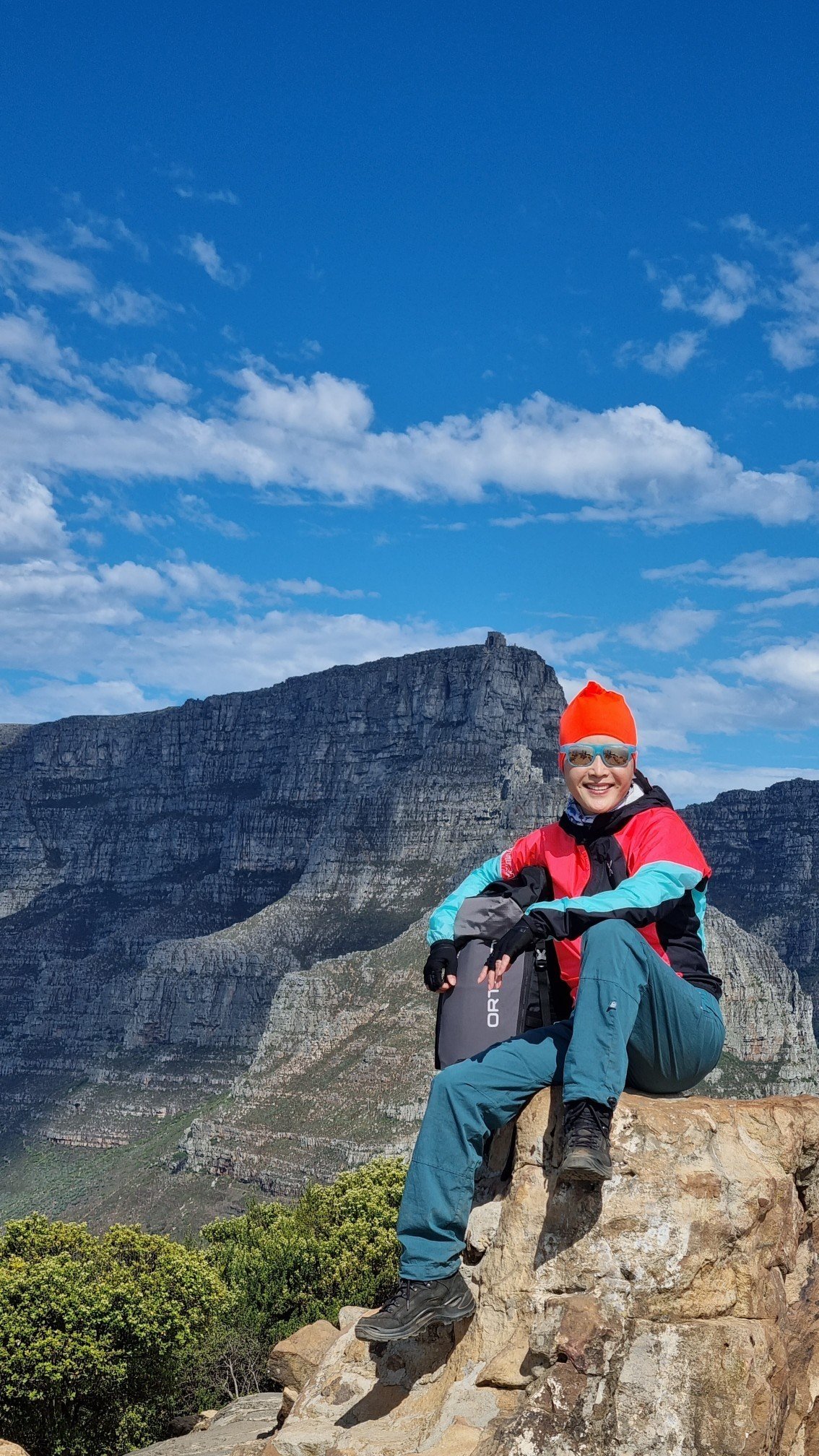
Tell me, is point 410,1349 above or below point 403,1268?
below

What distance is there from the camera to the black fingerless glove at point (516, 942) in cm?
905

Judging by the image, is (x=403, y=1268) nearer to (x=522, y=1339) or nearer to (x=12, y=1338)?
(x=522, y=1339)

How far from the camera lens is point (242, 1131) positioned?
381ft

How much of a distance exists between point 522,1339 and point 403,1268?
915 millimetres

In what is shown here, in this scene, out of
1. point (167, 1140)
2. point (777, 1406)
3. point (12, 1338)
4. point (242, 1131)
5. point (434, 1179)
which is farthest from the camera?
point (167, 1140)

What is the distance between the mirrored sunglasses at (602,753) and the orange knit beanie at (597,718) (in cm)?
8

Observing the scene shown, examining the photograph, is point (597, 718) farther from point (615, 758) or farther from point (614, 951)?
point (614, 951)

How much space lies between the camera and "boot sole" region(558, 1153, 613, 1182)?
7.98 m

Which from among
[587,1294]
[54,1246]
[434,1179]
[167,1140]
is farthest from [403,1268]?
[167,1140]

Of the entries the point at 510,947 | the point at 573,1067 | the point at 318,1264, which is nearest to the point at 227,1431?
the point at 510,947

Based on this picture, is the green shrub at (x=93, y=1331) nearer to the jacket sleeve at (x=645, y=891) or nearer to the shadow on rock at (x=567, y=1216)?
the shadow on rock at (x=567, y=1216)

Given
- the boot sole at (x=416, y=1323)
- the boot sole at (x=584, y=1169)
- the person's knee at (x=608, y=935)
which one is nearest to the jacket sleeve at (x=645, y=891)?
the person's knee at (x=608, y=935)

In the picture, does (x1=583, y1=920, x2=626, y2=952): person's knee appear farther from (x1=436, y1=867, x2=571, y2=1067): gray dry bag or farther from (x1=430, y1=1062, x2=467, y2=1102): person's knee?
(x1=430, y1=1062, x2=467, y2=1102): person's knee

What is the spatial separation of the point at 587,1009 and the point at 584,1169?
974mm
